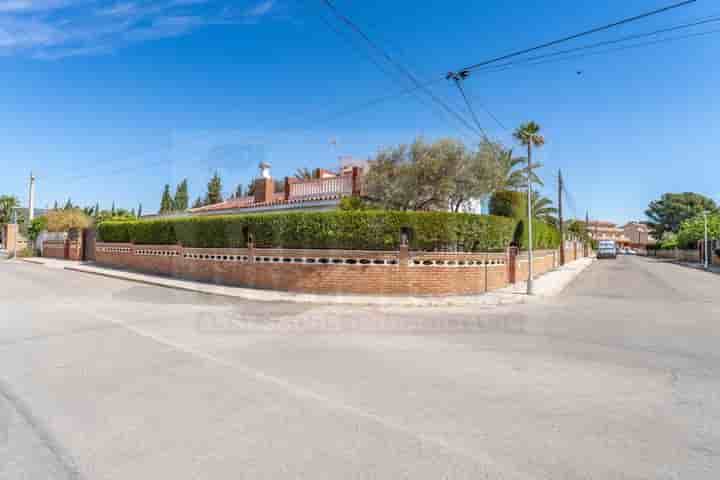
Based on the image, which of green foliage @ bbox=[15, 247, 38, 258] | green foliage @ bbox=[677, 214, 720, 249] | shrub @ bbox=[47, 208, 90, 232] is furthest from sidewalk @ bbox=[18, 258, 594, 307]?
green foliage @ bbox=[677, 214, 720, 249]

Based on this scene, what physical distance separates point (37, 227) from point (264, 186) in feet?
80.4

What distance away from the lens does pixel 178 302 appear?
11.5m

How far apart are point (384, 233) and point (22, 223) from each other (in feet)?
195

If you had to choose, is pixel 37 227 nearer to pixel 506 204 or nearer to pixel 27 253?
pixel 27 253

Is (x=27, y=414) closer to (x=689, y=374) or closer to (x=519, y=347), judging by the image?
(x=519, y=347)

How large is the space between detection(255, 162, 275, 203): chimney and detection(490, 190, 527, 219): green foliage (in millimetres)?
13158

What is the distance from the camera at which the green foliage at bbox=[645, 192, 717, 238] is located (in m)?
84.9

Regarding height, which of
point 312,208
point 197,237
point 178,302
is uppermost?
point 312,208

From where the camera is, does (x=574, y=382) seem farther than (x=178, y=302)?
No

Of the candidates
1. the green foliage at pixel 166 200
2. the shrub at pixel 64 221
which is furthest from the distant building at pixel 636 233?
the shrub at pixel 64 221

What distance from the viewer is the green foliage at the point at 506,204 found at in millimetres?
17628

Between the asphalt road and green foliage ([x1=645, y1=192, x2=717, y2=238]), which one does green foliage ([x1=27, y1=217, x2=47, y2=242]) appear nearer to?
the asphalt road

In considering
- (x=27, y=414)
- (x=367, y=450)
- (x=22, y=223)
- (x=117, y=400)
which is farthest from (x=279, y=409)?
(x=22, y=223)

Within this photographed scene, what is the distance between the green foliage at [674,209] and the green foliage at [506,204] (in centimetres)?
8761
